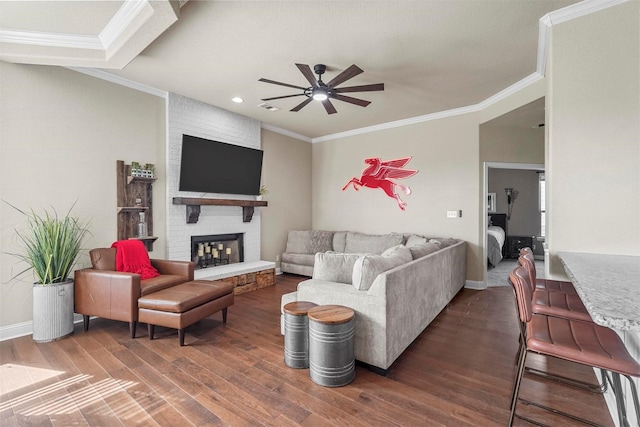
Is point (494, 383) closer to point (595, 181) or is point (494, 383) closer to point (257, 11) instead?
point (595, 181)

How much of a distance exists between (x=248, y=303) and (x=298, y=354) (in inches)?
76.5

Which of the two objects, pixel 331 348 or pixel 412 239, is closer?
pixel 331 348

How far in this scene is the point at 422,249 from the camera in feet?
11.4

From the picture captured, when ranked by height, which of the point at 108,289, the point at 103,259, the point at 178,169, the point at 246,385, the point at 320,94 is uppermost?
the point at 320,94

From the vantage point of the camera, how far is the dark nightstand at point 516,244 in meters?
8.05

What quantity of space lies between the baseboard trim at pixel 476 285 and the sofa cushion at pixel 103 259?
203 inches

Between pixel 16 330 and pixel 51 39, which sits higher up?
pixel 51 39

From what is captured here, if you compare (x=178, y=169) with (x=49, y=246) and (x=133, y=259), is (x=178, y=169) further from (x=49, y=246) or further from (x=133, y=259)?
(x=49, y=246)

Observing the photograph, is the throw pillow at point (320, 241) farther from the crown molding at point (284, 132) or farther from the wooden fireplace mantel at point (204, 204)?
the crown molding at point (284, 132)

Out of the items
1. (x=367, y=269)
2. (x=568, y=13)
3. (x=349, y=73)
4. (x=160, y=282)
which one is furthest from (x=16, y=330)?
(x=568, y=13)

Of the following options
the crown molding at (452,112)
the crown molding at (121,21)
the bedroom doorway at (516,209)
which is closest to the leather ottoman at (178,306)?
the crown molding at (121,21)

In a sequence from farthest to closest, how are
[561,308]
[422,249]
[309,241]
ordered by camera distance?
[309,241] < [422,249] < [561,308]

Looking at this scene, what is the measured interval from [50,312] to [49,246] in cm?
65

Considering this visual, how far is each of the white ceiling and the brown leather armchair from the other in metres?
2.17
